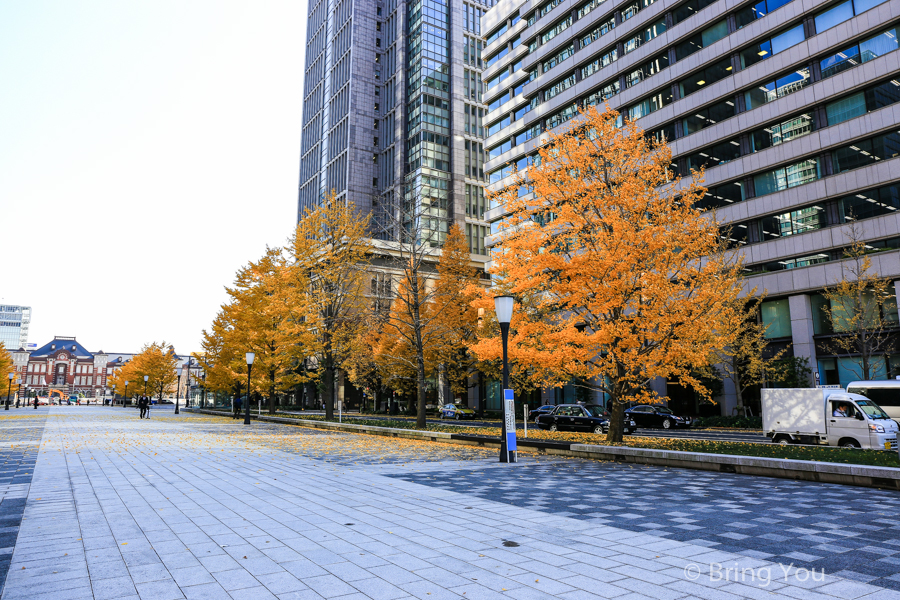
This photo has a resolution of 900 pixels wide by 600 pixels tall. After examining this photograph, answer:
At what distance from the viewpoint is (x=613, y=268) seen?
54.5 ft

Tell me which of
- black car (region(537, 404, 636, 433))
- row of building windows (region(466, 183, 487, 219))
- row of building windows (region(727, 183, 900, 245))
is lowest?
black car (region(537, 404, 636, 433))

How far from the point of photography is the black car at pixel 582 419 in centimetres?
2703

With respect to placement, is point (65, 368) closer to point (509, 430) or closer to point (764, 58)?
point (764, 58)

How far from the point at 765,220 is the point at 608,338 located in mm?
26687

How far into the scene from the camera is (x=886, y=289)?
100ft

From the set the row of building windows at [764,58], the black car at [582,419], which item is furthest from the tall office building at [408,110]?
the black car at [582,419]

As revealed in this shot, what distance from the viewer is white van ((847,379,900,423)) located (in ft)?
68.5

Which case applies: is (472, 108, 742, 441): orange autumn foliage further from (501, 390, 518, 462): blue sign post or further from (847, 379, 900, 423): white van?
(847, 379, 900, 423): white van

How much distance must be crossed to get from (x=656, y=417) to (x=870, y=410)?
14.7 m

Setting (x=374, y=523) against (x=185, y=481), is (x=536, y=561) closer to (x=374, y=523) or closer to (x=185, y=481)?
(x=374, y=523)

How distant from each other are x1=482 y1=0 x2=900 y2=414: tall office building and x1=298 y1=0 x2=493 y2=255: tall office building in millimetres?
35102

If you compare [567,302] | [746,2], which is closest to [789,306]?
[746,2]

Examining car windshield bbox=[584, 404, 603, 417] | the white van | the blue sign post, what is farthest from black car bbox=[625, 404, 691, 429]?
the blue sign post

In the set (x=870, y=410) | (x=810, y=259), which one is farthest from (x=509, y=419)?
(x=810, y=259)
